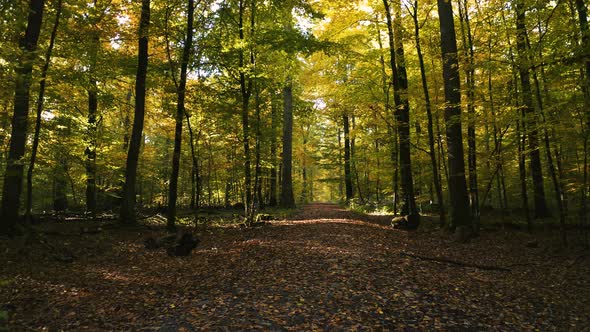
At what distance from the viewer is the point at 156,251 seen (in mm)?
9211

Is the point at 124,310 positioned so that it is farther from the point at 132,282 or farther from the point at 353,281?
the point at 353,281

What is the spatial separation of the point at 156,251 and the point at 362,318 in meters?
6.40

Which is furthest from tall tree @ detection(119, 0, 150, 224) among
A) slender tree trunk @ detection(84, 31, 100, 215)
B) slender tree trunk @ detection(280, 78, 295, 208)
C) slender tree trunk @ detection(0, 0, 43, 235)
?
slender tree trunk @ detection(280, 78, 295, 208)

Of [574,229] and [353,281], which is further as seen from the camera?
[574,229]

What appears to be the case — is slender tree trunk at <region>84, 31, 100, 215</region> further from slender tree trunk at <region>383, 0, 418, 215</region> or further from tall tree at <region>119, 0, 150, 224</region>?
slender tree trunk at <region>383, 0, 418, 215</region>

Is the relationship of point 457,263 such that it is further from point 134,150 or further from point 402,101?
point 134,150

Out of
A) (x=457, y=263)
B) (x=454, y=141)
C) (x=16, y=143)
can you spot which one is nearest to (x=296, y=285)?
(x=457, y=263)

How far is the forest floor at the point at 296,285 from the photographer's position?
4984 millimetres

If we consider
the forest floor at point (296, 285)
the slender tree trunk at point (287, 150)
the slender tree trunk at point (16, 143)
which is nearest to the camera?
the forest floor at point (296, 285)

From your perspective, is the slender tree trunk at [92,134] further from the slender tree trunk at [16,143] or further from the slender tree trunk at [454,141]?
the slender tree trunk at [454,141]

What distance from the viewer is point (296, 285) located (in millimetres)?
6277

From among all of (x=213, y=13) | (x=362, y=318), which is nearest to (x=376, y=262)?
(x=362, y=318)

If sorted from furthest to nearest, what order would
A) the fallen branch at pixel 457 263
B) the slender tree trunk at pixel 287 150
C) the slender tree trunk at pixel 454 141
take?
the slender tree trunk at pixel 287 150, the slender tree trunk at pixel 454 141, the fallen branch at pixel 457 263

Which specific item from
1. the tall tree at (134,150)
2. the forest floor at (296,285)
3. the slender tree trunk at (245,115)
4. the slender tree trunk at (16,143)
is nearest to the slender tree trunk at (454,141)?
the forest floor at (296,285)
